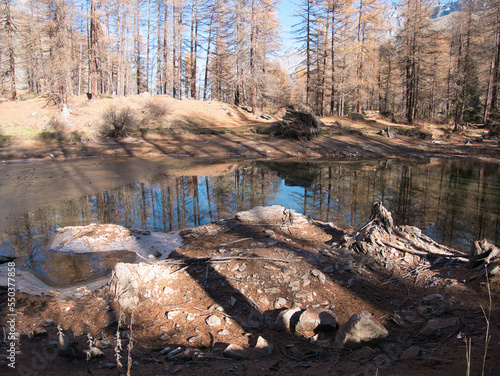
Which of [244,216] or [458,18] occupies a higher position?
[458,18]

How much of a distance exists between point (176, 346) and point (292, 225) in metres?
3.62

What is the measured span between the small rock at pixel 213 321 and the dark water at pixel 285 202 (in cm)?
248

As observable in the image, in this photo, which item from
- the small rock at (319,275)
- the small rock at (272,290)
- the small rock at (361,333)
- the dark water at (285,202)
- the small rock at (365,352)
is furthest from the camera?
the dark water at (285,202)

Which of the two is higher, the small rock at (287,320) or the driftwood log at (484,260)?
the driftwood log at (484,260)

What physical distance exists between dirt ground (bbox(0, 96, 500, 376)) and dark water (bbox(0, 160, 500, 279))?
65.3 inches

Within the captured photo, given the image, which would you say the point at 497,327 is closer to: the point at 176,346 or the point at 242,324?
the point at 242,324

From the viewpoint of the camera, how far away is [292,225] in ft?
20.6

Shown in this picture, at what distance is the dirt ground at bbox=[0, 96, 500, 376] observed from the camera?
268cm

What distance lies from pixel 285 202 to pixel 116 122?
15746 millimetres

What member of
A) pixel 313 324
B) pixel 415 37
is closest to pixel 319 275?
pixel 313 324

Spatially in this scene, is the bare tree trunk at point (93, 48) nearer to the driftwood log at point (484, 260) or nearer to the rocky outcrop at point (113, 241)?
the rocky outcrop at point (113, 241)

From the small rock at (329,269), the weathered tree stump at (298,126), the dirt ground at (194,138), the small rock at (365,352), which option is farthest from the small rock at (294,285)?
the weathered tree stump at (298,126)

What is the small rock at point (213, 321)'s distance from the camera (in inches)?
136

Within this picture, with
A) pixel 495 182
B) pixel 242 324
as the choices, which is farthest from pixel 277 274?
pixel 495 182
